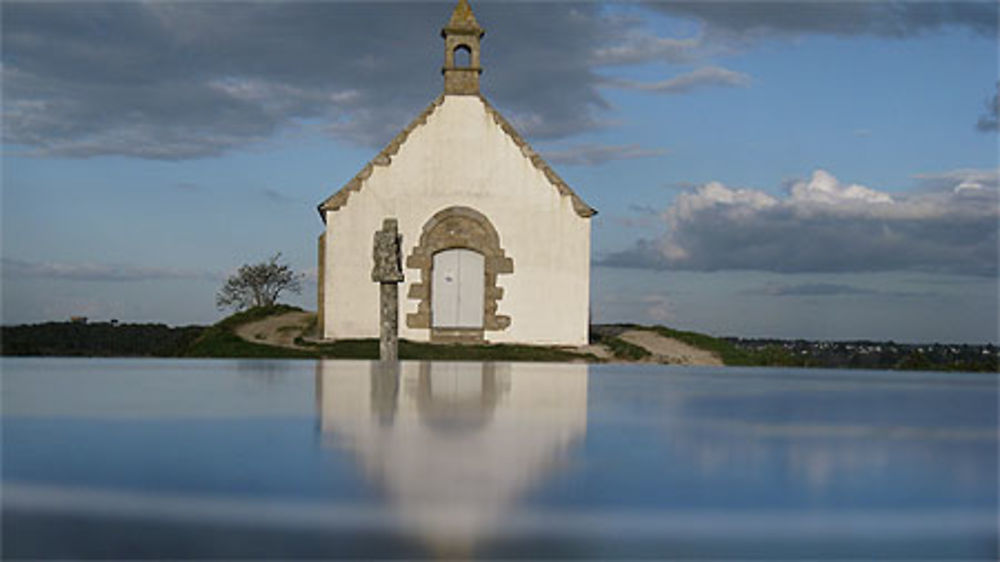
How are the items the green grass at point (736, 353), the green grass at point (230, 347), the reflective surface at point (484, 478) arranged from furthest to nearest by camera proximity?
the green grass at point (736, 353) < the green grass at point (230, 347) < the reflective surface at point (484, 478)

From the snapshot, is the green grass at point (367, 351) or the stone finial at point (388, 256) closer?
the stone finial at point (388, 256)

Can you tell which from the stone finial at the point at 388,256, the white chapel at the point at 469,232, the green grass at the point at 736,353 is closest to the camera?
the stone finial at the point at 388,256

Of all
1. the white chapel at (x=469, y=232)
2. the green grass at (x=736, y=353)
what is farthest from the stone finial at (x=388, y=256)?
the green grass at (x=736, y=353)

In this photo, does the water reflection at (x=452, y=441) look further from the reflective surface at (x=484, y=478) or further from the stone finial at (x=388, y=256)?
the stone finial at (x=388, y=256)

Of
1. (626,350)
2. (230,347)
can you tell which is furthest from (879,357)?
(230,347)

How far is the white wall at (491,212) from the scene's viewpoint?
25703 millimetres

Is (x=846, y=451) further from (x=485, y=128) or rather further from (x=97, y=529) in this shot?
(x=485, y=128)

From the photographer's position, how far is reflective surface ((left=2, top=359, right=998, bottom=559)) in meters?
2.74

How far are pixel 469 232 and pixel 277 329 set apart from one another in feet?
20.8

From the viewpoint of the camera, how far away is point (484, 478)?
363 cm

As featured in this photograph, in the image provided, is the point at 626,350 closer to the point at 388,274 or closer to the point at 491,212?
the point at 491,212

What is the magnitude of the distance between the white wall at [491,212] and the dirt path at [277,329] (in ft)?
7.96

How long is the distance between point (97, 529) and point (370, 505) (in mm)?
761

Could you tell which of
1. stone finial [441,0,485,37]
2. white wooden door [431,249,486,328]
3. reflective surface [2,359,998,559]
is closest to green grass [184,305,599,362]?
white wooden door [431,249,486,328]
